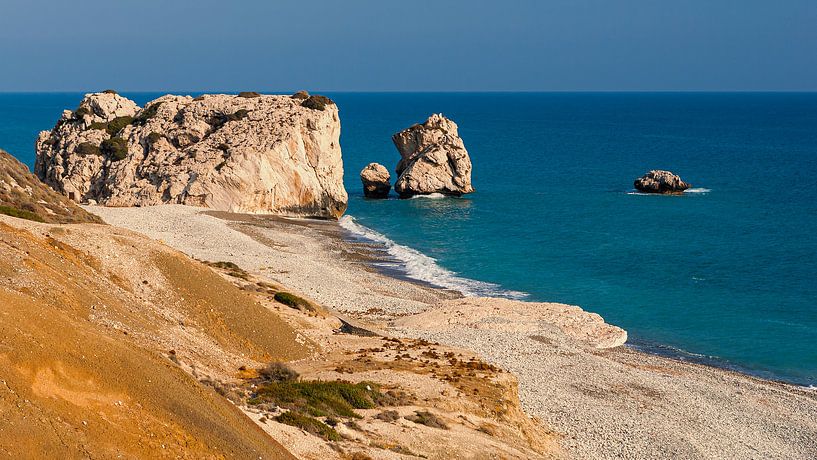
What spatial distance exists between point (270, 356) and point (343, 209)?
50.4 metres

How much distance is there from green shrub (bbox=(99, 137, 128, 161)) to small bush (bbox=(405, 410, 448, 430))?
55883 millimetres

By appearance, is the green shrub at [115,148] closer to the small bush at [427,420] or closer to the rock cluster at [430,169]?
the rock cluster at [430,169]

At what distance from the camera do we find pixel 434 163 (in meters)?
89.6

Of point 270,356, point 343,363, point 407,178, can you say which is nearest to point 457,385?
point 343,363

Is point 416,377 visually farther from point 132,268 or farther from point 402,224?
point 402,224

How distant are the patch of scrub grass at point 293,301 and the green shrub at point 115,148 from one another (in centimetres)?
4389

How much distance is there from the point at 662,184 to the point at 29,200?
68.2m

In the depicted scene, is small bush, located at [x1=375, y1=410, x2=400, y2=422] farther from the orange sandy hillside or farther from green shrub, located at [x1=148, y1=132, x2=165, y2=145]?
green shrub, located at [x1=148, y1=132, x2=165, y2=145]

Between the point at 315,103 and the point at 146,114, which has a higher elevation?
the point at 315,103

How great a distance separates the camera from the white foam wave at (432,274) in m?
50.1

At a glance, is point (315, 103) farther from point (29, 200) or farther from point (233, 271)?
point (29, 200)

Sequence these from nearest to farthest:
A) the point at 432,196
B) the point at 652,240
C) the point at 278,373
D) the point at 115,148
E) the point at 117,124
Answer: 1. the point at 278,373
2. the point at 652,240
3. the point at 115,148
4. the point at 117,124
5. the point at 432,196

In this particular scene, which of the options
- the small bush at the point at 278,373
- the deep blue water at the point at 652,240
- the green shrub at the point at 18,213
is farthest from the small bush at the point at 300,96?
the small bush at the point at 278,373

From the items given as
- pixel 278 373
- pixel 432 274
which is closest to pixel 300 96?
pixel 432 274
